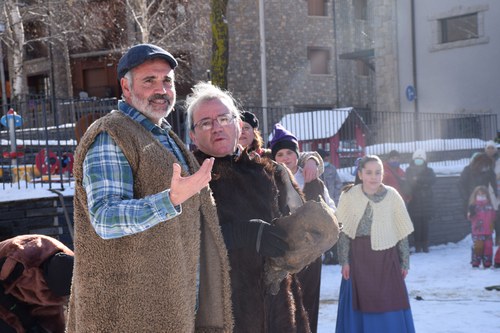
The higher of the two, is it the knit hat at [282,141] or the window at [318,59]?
the window at [318,59]

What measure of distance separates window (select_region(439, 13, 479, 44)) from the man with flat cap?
20.9 m

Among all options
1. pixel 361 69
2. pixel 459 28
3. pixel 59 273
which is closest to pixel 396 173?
pixel 59 273

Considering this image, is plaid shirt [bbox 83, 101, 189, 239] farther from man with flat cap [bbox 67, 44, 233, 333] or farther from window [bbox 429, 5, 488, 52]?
window [bbox 429, 5, 488, 52]

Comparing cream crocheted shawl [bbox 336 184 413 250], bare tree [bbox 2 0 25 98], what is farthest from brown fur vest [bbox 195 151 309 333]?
bare tree [bbox 2 0 25 98]

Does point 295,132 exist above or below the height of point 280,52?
below

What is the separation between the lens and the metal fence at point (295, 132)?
9555 millimetres

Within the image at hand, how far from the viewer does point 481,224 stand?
421 inches

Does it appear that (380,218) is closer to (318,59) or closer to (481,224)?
(481,224)

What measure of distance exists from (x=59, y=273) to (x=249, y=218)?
2.91 feet

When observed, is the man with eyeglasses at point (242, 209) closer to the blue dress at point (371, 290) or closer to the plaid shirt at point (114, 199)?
the plaid shirt at point (114, 199)

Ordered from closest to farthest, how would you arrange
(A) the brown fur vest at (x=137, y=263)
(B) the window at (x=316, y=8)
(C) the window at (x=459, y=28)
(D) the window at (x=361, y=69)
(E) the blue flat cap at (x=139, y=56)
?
(A) the brown fur vest at (x=137, y=263), (E) the blue flat cap at (x=139, y=56), (C) the window at (x=459, y=28), (B) the window at (x=316, y=8), (D) the window at (x=361, y=69)

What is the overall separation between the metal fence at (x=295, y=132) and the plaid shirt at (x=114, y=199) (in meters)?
6.63

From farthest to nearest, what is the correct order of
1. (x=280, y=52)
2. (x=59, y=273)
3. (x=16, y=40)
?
(x=280, y=52), (x=16, y=40), (x=59, y=273)

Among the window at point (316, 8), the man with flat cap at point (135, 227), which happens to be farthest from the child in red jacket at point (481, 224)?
the window at point (316, 8)
